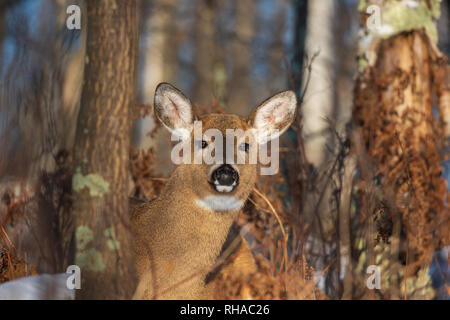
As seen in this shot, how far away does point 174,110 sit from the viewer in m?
3.97

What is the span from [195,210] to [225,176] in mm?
343

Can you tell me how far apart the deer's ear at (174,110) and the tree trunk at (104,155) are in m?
0.48

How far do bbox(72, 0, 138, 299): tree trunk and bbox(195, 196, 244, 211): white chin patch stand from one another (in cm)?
57

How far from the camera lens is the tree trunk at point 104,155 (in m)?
3.34

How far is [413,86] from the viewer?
18.5ft

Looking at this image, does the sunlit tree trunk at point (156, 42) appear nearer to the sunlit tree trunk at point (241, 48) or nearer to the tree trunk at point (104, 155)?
the sunlit tree trunk at point (241, 48)

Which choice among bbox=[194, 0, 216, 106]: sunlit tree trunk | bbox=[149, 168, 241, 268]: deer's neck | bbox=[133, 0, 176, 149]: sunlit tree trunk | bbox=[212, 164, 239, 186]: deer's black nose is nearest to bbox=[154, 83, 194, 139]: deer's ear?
bbox=[149, 168, 241, 268]: deer's neck

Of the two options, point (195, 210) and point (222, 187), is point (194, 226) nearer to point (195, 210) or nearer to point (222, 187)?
point (195, 210)

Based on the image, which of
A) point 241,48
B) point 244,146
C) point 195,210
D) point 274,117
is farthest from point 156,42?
point 195,210

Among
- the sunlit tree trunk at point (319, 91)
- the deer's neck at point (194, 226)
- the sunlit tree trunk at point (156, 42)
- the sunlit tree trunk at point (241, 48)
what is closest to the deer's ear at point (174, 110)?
the deer's neck at point (194, 226)

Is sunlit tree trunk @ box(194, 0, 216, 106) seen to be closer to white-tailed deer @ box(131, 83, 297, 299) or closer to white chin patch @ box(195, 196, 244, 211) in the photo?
white-tailed deer @ box(131, 83, 297, 299)
